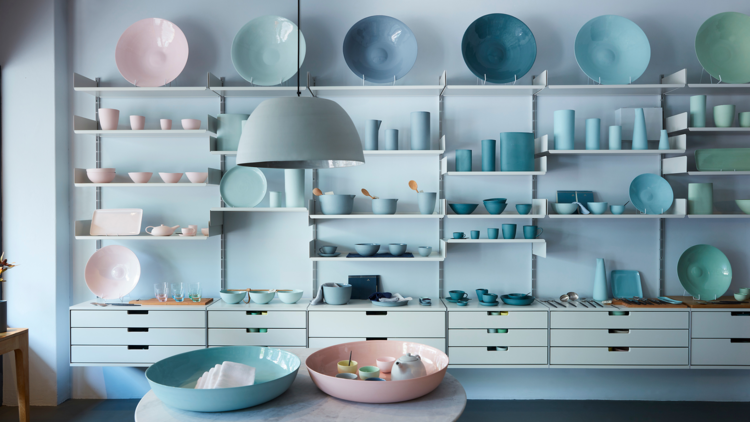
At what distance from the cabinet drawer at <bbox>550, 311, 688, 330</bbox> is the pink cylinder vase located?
3.14 metres

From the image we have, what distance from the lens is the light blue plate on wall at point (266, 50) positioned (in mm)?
3234

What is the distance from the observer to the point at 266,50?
3268 millimetres

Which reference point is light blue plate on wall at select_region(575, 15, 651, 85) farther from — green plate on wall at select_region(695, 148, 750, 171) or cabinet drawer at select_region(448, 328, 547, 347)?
cabinet drawer at select_region(448, 328, 547, 347)

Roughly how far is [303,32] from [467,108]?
4.19ft

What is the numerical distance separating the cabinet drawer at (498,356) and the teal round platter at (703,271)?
119 cm

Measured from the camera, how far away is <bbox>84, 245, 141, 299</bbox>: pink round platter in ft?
10.7

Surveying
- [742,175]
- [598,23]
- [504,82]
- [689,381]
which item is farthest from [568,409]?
[598,23]

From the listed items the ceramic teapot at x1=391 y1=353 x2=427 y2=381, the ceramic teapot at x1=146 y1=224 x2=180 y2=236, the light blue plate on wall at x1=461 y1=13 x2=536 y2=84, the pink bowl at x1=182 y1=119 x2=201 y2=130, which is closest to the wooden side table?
the ceramic teapot at x1=146 y1=224 x2=180 y2=236

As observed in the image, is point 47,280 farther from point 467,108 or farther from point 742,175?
point 742,175

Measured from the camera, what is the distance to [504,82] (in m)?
3.29

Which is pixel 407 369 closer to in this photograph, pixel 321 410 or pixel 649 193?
pixel 321 410

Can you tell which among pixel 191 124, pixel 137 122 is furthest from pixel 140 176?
pixel 191 124

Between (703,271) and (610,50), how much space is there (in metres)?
1.65

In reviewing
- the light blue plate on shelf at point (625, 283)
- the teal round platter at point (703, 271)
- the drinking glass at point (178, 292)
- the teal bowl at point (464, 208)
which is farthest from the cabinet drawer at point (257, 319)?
the teal round platter at point (703, 271)
